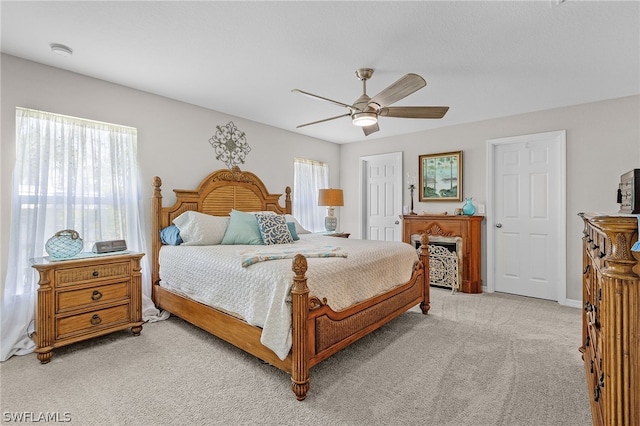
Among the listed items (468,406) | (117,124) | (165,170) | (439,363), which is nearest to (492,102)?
(439,363)

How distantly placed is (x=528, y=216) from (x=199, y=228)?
4277 millimetres

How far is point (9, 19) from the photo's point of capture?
2.13 m

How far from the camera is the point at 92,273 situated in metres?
2.65

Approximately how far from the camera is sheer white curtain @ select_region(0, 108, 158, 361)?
263 cm

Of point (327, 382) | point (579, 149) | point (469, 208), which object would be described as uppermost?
point (579, 149)

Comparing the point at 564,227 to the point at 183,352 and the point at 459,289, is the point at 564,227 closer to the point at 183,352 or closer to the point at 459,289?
the point at 459,289

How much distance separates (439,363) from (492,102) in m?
3.09

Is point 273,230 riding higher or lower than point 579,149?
lower

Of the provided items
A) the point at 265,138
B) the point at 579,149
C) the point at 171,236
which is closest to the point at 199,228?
the point at 171,236

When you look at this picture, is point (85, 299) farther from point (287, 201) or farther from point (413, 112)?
point (413, 112)

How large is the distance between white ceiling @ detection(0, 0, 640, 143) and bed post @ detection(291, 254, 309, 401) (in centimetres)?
166

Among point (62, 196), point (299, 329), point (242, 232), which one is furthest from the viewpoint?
point (242, 232)

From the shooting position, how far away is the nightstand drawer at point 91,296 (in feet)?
8.16

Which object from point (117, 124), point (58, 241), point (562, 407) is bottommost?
point (562, 407)
